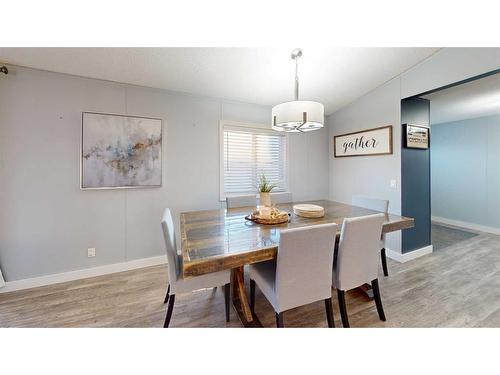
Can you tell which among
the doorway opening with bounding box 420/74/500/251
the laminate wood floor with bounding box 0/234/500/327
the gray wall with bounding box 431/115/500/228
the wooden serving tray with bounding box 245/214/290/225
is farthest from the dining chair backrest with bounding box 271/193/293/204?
the gray wall with bounding box 431/115/500/228

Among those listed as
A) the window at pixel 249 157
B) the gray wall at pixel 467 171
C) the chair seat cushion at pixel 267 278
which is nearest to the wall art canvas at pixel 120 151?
the window at pixel 249 157

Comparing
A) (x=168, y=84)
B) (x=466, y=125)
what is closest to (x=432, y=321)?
(x=168, y=84)

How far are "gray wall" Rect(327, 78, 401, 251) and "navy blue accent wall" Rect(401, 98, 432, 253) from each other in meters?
0.08

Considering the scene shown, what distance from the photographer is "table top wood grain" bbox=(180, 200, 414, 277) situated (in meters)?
1.09

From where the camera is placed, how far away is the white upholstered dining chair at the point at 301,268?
3.96 ft

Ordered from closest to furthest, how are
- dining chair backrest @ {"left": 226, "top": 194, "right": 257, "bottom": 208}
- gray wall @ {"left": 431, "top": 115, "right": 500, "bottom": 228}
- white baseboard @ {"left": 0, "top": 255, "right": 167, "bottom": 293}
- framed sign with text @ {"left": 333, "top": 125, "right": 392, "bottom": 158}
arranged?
white baseboard @ {"left": 0, "top": 255, "right": 167, "bottom": 293} → dining chair backrest @ {"left": 226, "top": 194, "right": 257, "bottom": 208} → framed sign with text @ {"left": 333, "top": 125, "right": 392, "bottom": 158} → gray wall @ {"left": 431, "top": 115, "right": 500, "bottom": 228}

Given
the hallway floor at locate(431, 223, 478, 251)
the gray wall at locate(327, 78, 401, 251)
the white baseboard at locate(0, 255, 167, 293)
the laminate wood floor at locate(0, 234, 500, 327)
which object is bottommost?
the laminate wood floor at locate(0, 234, 500, 327)

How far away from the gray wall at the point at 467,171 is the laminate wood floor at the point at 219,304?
223cm

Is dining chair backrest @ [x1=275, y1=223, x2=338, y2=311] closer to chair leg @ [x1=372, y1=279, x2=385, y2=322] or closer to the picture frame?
chair leg @ [x1=372, y1=279, x2=385, y2=322]

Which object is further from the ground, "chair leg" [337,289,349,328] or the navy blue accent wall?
the navy blue accent wall

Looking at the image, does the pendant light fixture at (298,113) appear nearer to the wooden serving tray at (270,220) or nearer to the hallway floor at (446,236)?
the wooden serving tray at (270,220)

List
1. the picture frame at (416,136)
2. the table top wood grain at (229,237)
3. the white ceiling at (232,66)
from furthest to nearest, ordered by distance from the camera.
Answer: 1. the picture frame at (416,136)
2. the white ceiling at (232,66)
3. the table top wood grain at (229,237)
